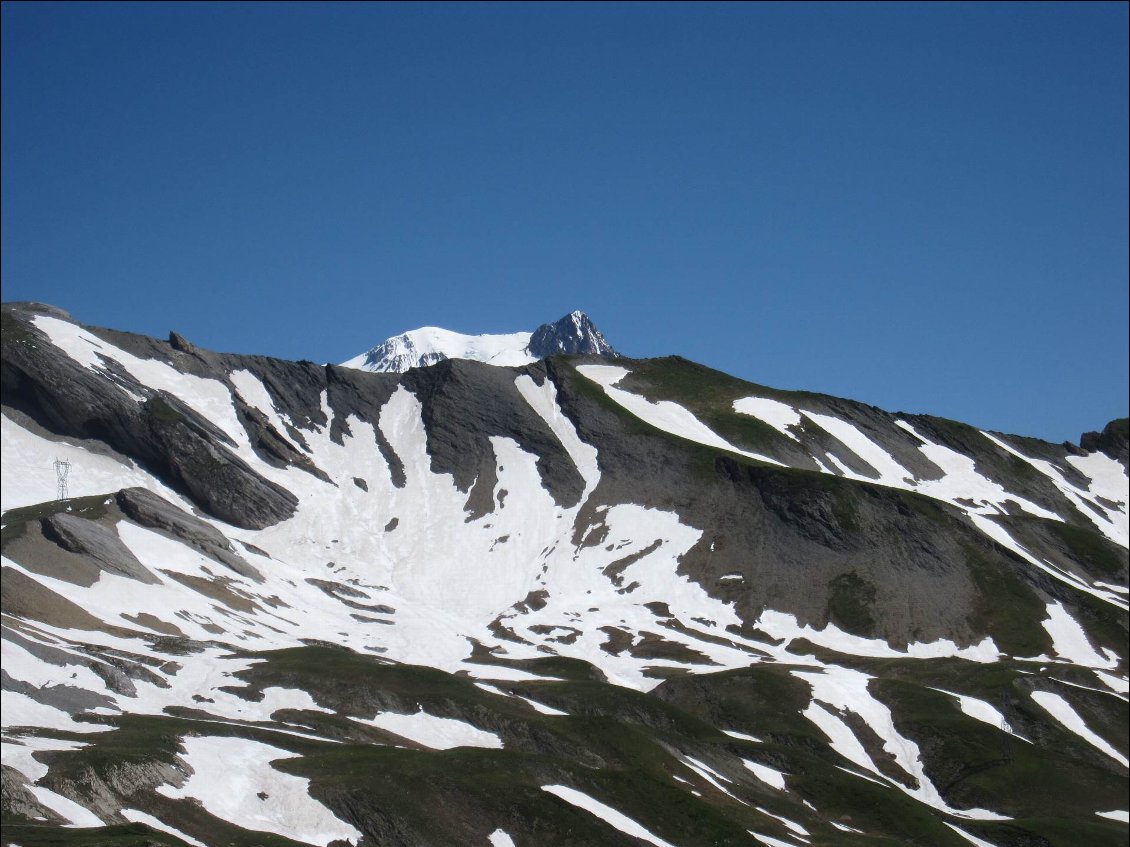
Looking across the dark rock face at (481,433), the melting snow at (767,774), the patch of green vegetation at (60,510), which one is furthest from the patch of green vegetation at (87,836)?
the dark rock face at (481,433)

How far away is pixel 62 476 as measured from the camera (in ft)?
496

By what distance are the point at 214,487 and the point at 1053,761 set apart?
10425cm

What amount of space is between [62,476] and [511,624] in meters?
57.4

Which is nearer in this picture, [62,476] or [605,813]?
[605,813]

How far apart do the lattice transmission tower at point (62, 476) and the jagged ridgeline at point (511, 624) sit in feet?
3.81

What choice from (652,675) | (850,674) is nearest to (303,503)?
(652,675)

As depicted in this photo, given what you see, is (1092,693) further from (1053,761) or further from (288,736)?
(288,736)

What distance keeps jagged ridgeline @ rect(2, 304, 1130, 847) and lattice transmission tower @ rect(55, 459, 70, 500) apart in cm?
116

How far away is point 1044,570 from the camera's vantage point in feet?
495

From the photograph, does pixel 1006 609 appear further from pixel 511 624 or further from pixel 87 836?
pixel 87 836

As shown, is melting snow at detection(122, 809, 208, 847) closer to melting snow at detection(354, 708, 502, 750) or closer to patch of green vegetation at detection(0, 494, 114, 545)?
melting snow at detection(354, 708, 502, 750)

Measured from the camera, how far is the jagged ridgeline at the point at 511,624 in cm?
7081

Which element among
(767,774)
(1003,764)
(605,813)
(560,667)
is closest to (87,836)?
(605,813)

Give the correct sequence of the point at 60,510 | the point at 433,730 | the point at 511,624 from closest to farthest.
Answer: the point at 433,730 < the point at 60,510 < the point at 511,624
